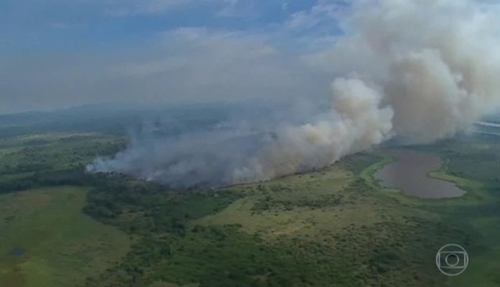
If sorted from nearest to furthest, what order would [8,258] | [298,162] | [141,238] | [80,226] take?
1. [8,258]
2. [141,238]
3. [80,226]
4. [298,162]

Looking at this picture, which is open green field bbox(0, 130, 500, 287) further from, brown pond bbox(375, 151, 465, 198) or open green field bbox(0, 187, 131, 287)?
brown pond bbox(375, 151, 465, 198)

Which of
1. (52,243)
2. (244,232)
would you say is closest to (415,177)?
(244,232)

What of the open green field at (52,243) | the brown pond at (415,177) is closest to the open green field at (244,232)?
the open green field at (52,243)

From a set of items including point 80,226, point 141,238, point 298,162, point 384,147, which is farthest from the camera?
point 384,147

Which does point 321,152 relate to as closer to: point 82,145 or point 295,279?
point 295,279

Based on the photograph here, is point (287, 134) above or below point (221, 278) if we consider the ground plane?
above

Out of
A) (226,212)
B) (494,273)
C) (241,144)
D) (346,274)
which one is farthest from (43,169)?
(494,273)
